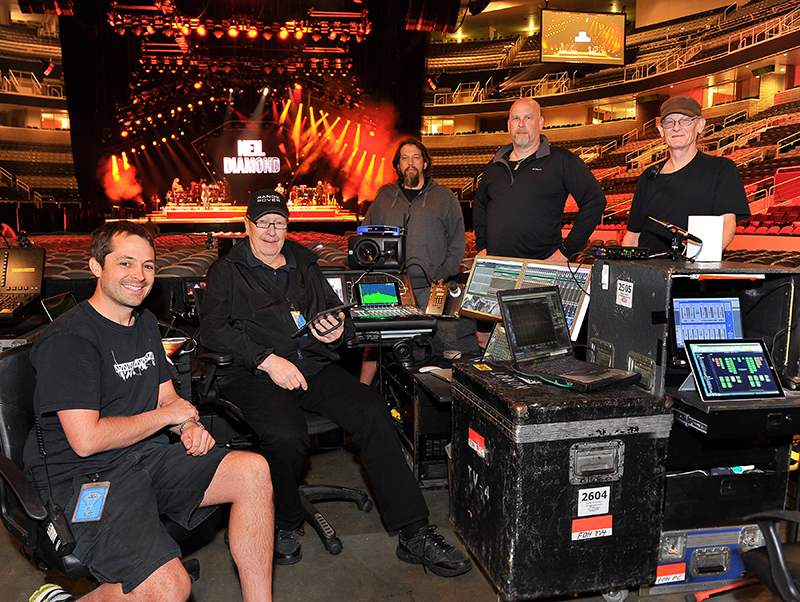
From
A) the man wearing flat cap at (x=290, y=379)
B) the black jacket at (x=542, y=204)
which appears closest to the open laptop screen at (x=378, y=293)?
the man wearing flat cap at (x=290, y=379)

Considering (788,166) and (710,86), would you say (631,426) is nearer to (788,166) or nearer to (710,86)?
(788,166)

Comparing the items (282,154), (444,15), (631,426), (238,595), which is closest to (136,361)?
(238,595)

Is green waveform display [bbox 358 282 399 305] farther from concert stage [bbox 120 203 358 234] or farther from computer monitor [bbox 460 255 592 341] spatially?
concert stage [bbox 120 203 358 234]

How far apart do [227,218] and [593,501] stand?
13509 mm

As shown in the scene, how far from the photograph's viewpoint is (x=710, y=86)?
66.0 ft

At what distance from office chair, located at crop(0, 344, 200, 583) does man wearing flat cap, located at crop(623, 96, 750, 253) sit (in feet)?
7.22

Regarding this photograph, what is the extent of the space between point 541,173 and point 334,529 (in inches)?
78.6

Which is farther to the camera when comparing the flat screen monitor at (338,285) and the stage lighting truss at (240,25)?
the stage lighting truss at (240,25)

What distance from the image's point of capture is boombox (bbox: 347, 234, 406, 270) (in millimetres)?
3088

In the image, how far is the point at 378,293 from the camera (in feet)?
10.1

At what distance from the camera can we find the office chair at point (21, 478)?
1.47 metres

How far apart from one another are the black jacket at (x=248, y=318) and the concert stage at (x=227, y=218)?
11.3 m

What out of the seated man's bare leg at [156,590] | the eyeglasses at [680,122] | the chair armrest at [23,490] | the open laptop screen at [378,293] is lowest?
the seated man's bare leg at [156,590]

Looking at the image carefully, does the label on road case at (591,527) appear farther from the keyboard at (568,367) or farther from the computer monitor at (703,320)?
the computer monitor at (703,320)
